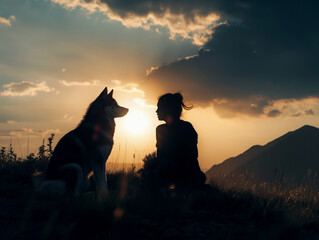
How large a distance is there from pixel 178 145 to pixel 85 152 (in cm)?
175

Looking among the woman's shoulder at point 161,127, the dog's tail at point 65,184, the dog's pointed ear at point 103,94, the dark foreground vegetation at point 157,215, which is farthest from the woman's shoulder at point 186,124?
the dog's tail at point 65,184

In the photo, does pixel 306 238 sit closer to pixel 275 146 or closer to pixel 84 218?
pixel 84 218

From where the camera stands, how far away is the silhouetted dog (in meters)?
5.18

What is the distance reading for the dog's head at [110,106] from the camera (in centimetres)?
599

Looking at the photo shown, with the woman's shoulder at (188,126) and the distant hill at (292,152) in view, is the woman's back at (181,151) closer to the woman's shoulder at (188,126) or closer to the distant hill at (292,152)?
the woman's shoulder at (188,126)

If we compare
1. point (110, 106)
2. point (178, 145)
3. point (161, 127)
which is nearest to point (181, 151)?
point (178, 145)

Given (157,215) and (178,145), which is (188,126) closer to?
(178,145)

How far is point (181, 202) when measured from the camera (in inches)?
203

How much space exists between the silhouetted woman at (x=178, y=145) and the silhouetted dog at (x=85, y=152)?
1063 mm

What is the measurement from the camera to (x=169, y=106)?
18.7 feet

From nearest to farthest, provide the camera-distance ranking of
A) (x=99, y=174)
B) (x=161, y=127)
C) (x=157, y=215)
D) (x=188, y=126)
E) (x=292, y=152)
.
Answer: (x=157, y=215), (x=99, y=174), (x=188, y=126), (x=161, y=127), (x=292, y=152)

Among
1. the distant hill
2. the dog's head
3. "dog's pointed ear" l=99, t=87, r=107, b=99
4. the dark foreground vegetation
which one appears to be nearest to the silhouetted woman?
the dark foreground vegetation

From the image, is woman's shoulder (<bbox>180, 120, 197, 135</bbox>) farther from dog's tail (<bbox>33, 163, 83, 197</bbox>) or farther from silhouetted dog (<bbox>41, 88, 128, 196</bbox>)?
dog's tail (<bbox>33, 163, 83, 197</bbox>)

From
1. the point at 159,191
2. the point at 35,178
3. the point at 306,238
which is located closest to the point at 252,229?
the point at 306,238
